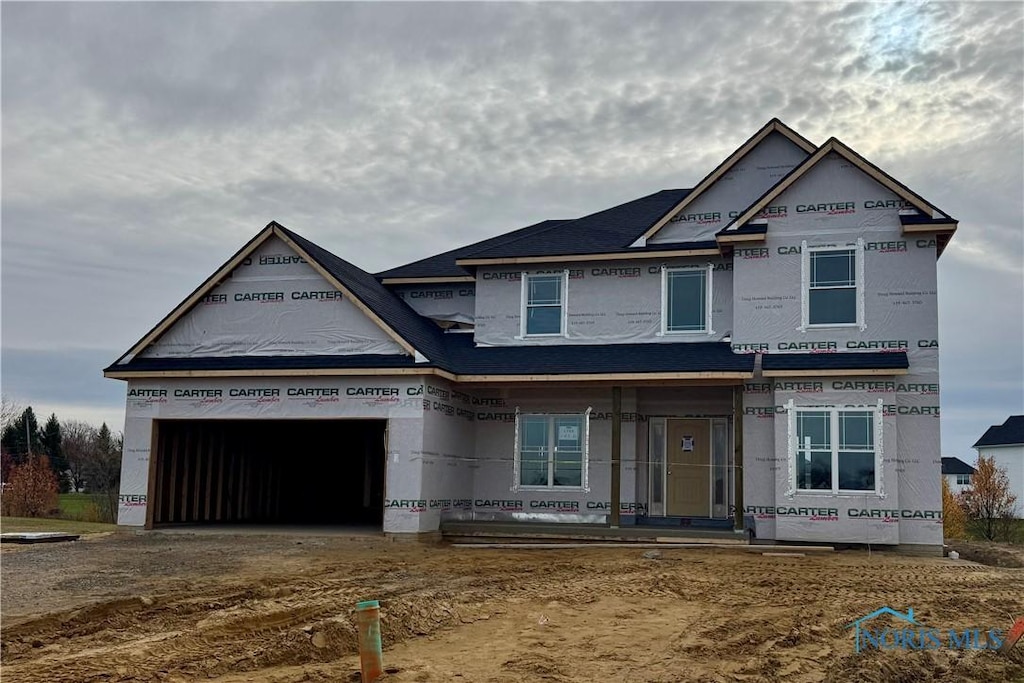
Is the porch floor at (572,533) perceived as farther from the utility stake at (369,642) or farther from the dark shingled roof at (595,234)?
the utility stake at (369,642)

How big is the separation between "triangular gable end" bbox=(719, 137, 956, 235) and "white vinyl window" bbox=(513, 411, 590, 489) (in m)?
5.06

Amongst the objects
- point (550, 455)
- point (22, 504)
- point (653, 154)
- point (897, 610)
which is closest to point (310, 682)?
point (897, 610)

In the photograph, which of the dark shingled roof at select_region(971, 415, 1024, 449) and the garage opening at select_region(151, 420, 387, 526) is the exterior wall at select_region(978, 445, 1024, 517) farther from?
the garage opening at select_region(151, 420, 387, 526)

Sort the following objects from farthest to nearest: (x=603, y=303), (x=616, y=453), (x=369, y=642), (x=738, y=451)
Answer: (x=603, y=303) → (x=616, y=453) → (x=738, y=451) → (x=369, y=642)

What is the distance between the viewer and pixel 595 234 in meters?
22.1

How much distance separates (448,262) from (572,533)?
811cm

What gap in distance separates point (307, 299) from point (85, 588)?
29.1ft

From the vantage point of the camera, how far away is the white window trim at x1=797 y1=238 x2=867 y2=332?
18594 mm

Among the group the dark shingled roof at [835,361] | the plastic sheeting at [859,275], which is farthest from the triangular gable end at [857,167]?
the dark shingled roof at [835,361]

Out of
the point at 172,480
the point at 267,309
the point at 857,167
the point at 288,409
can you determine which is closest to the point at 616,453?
the point at 288,409

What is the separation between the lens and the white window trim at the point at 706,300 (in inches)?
797

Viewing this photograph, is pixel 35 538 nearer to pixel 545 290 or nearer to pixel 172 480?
pixel 172 480

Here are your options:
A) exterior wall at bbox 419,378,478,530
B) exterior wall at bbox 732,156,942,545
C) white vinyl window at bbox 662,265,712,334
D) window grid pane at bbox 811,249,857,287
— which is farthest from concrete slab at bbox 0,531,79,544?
window grid pane at bbox 811,249,857,287

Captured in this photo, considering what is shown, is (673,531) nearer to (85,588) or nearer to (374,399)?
(374,399)
